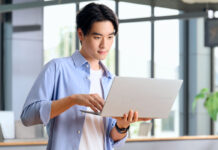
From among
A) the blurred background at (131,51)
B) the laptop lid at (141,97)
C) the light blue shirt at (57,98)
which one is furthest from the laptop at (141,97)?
the blurred background at (131,51)

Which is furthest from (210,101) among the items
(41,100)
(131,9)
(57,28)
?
(41,100)

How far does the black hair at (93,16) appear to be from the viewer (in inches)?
76.3

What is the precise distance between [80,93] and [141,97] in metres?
0.23

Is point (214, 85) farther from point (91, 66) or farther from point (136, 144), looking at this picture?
point (91, 66)

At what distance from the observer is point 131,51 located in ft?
33.9

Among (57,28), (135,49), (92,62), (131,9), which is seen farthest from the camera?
(135,49)

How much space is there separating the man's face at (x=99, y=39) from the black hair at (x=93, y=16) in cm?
2

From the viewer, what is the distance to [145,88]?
1894 millimetres

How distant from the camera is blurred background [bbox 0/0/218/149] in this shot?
9.64 metres

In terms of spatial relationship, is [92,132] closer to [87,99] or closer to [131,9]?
[87,99]

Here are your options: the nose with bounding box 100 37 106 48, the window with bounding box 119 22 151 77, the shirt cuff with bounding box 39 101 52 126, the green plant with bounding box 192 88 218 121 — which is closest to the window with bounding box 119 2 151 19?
the window with bounding box 119 22 151 77

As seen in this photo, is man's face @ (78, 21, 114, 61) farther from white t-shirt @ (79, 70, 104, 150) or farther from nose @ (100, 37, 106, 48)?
white t-shirt @ (79, 70, 104, 150)

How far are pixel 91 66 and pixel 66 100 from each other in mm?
301

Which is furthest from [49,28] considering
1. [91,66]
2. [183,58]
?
[91,66]
